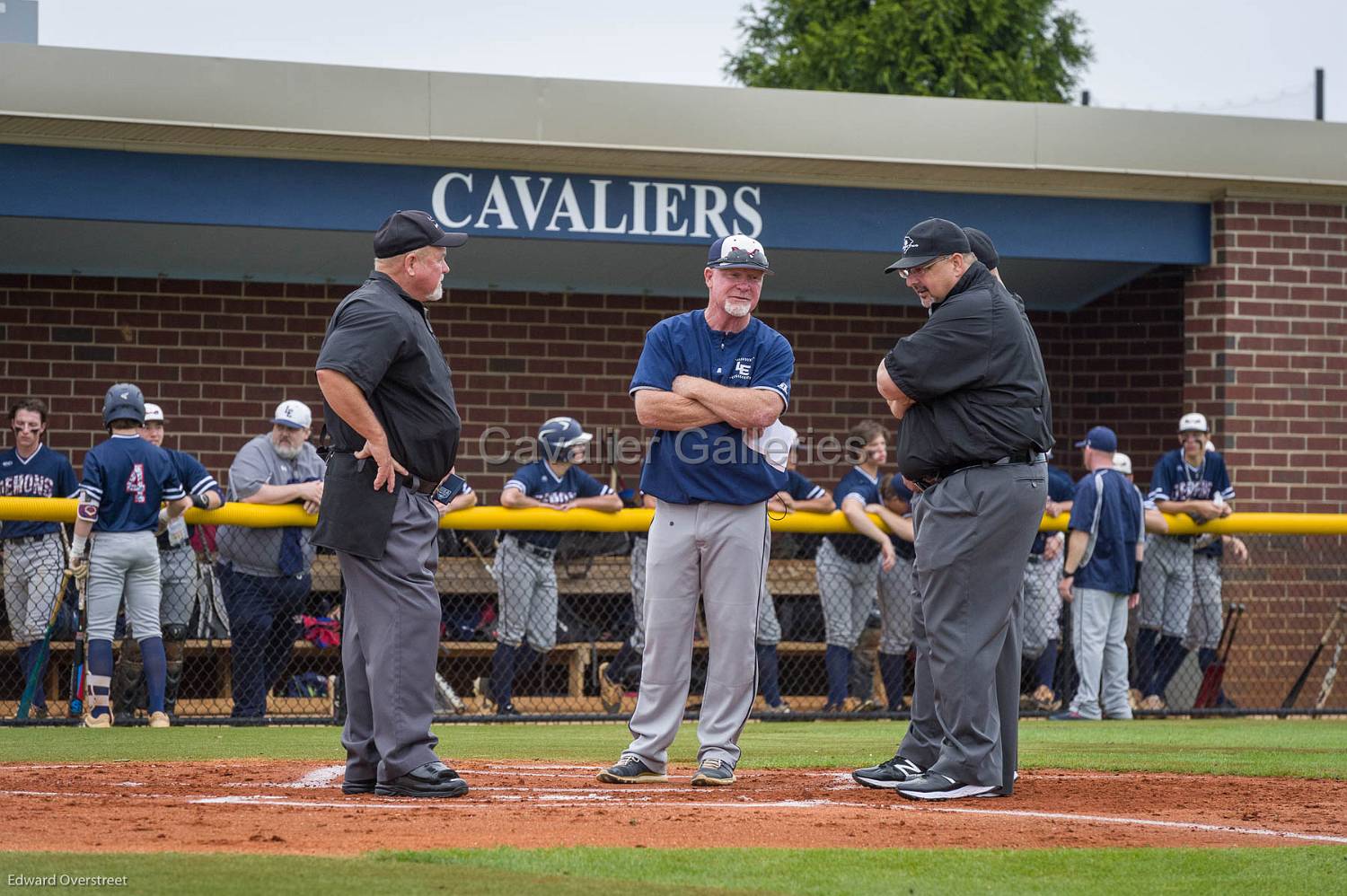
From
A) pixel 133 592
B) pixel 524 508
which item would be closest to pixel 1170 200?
pixel 524 508

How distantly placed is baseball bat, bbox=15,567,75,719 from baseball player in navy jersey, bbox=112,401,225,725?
1.47 feet

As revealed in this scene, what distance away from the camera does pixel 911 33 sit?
33750 millimetres

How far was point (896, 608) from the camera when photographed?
38.5ft

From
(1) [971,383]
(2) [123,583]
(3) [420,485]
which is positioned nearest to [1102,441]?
(1) [971,383]

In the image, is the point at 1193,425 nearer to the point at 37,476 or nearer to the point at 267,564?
the point at 267,564

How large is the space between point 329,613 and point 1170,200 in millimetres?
7834

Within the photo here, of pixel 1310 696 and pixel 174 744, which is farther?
pixel 1310 696

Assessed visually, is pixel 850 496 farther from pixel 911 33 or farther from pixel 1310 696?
pixel 911 33

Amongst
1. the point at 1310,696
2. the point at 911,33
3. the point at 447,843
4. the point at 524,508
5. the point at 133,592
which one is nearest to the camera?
the point at 447,843

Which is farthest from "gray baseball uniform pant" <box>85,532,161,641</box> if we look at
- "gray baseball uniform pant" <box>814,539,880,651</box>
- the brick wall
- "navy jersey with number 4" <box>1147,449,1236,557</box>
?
"navy jersey with number 4" <box>1147,449,1236,557</box>

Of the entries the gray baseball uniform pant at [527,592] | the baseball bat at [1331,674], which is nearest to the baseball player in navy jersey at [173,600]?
the gray baseball uniform pant at [527,592]

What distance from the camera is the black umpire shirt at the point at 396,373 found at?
5352 millimetres

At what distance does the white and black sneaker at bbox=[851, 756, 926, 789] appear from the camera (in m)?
5.91

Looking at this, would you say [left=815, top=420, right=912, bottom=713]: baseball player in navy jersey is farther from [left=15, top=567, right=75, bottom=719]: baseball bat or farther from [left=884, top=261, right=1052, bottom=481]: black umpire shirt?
[left=884, top=261, right=1052, bottom=481]: black umpire shirt
